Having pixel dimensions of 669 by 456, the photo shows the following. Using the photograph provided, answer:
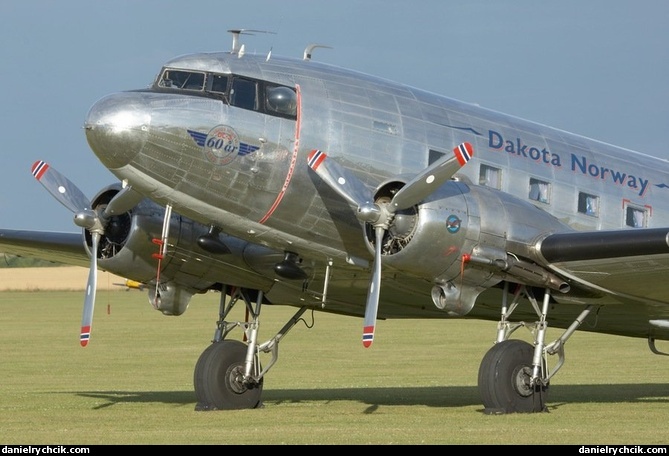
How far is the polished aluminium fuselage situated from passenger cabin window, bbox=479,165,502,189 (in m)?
0.03

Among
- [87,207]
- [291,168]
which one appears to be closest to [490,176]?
[291,168]

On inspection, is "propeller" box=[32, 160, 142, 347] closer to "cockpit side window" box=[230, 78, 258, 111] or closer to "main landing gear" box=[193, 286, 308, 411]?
"main landing gear" box=[193, 286, 308, 411]

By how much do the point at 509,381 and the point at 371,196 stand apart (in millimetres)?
2996

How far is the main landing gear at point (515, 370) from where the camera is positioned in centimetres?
1519

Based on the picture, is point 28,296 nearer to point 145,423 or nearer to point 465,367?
point 465,367

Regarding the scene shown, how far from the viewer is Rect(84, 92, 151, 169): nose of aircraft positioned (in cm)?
1351

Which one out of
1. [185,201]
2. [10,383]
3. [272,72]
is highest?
[272,72]

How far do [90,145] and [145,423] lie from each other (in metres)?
3.51

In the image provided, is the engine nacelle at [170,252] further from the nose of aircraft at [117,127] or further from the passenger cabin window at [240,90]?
the nose of aircraft at [117,127]

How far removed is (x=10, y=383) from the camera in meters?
23.1

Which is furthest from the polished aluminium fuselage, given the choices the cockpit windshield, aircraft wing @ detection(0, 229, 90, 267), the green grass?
aircraft wing @ detection(0, 229, 90, 267)

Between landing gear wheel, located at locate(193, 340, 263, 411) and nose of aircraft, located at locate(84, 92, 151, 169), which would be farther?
landing gear wheel, located at locate(193, 340, 263, 411)

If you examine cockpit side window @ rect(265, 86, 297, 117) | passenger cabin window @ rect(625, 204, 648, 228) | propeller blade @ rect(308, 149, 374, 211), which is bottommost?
propeller blade @ rect(308, 149, 374, 211)

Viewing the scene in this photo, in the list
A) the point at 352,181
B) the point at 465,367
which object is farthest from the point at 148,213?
the point at 465,367
